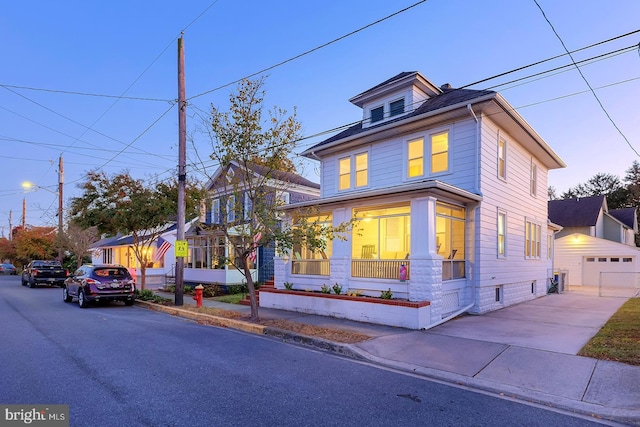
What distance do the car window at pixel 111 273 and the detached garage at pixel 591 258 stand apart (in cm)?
2696

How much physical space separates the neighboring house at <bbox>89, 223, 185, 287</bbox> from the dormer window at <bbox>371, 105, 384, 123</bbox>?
14.9 metres

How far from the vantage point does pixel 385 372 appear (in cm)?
644

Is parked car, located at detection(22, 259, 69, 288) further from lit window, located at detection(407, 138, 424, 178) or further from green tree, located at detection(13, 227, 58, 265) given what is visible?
lit window, located at detection(407, 138, 424, 178)

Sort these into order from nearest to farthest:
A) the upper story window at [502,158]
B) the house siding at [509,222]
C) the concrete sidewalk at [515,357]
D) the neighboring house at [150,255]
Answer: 1. the concrete sidewalk at [515,357]
2. the house siding at [509,222]
3. the upper story window at [502,158]
4. the neighboring house at [150,255]

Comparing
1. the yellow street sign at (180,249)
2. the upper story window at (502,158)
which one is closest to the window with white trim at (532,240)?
the upper story window at (502,158)

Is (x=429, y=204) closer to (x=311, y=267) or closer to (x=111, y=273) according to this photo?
(x=311, y=267)

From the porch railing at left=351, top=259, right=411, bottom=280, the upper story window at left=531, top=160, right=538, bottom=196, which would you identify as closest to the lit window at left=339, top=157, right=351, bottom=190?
the porch railing at left=351, top=259, right=411, bottom=280

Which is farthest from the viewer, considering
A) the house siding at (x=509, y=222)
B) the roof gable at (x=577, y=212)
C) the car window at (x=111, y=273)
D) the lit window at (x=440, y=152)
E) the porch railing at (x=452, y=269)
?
the roof gable at (x=577, y=212)

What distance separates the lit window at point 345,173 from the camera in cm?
1655

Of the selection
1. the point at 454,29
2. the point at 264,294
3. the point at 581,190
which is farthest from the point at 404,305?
the point at 581,190

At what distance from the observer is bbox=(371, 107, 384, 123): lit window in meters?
15.7

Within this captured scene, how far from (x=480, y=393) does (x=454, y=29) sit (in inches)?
326

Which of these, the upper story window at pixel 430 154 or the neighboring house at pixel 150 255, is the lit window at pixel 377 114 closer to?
the upper story window at pixel 430 154

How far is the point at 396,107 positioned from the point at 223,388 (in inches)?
510
